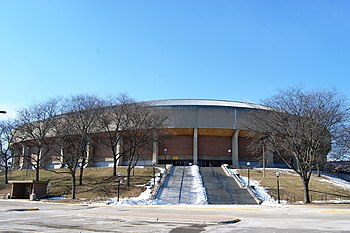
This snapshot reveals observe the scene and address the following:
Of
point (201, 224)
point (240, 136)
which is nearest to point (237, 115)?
point (240, 136)

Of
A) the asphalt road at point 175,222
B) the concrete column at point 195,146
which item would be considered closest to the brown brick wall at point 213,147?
the concrete column at point 195,146

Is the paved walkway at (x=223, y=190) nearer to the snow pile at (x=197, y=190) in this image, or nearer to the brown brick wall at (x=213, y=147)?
the snow pile at (x=197, y=190)

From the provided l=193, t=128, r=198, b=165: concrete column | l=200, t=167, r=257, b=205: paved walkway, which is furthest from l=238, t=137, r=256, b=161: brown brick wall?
l=200, t=167, r=257, b=205: paved walkway

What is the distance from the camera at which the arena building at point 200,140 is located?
6488 cm

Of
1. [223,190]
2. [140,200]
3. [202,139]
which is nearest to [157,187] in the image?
[140,200]

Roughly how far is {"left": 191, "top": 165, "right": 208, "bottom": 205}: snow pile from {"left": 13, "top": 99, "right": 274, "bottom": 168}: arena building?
599 inches

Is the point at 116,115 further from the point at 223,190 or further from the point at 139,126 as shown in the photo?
the point at 223,190

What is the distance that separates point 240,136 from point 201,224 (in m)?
55.9

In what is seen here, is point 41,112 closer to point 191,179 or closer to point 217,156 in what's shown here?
point 191,179

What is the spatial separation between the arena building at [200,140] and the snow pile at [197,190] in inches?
599

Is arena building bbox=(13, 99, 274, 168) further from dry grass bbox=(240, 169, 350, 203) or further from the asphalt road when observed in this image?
the asphalt road

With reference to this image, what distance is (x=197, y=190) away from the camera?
1570 inches

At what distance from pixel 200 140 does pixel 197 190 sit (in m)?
29.5

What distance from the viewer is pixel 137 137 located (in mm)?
48375
